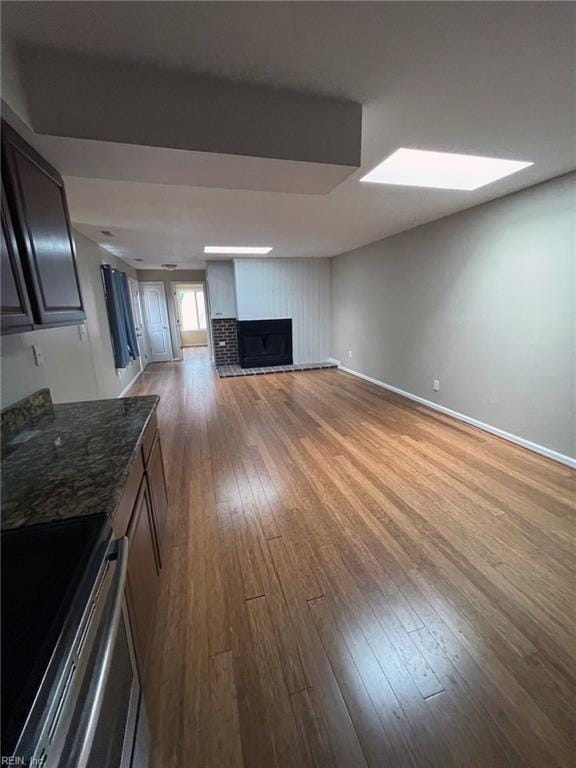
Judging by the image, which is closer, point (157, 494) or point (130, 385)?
point (157, 494)

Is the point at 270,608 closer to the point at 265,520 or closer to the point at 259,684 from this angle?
the point at 259,684

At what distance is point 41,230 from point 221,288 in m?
5.82

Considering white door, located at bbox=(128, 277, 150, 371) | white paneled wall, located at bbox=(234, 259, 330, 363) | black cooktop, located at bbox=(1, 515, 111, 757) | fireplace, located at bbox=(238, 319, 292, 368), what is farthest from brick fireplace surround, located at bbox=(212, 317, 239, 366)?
black cooktop, located at bbox=(1, 515, 111, 757)

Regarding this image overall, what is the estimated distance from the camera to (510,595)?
5.18ft

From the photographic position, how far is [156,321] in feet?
27.1

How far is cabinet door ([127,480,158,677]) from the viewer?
44.9 inches

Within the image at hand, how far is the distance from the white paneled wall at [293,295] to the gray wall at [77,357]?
2410 millimetres

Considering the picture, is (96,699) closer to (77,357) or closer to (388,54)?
(388,54)

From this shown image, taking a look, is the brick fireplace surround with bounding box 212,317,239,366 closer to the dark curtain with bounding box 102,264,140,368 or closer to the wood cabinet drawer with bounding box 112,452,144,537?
the dark curtain with bounding box 102,264,140,368

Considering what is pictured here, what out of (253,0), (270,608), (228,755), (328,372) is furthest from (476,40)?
(328,372)

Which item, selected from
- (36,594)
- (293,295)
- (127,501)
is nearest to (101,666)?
(36,594)

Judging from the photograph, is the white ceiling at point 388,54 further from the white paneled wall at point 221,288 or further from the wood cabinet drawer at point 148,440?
the white paneled wall at point 221,288

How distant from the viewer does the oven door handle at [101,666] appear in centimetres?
55

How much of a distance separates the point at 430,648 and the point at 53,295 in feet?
7.52
